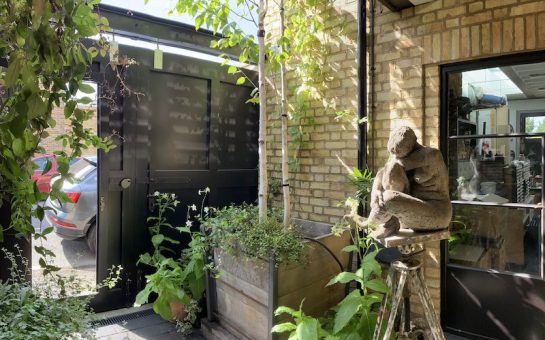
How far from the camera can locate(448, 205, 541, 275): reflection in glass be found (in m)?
2.30

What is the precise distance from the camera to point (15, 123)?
92 cm

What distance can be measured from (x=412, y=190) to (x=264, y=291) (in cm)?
111

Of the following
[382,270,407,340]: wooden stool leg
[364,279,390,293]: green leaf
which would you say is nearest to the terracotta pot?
[364,279,390,293]: green leaf

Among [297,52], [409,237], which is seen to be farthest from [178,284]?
[297,52]

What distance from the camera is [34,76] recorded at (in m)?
0.93

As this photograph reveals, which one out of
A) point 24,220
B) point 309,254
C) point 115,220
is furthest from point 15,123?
point 115,220

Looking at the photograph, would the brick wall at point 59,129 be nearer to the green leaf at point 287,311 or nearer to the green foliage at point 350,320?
the green leaf at point 287,311

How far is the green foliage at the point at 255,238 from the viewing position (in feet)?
7.45

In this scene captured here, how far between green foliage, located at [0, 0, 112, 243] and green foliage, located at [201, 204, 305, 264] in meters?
1.21

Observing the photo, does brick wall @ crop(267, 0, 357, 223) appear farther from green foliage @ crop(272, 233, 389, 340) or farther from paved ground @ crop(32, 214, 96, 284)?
paved ground @ crop(32, 214, 96, 284)

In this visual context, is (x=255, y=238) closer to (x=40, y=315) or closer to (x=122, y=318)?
(x=40, y=315)

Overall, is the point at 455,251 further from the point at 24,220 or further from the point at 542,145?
the point at 24,220

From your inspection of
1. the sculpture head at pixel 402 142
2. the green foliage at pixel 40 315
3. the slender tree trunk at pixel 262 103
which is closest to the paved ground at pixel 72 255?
the green foliage at pixel 40 315

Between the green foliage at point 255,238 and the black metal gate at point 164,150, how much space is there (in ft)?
2.56
